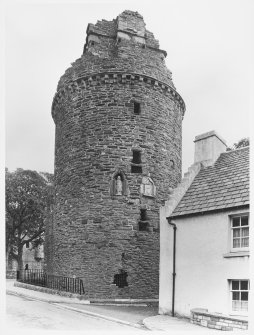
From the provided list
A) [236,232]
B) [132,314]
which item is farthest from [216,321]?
[132,314]

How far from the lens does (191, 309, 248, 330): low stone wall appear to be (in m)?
10.5

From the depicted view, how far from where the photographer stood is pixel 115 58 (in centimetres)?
1881

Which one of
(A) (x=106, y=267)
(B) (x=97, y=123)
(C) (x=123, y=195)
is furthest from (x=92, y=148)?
(A) (x=106, y=267)

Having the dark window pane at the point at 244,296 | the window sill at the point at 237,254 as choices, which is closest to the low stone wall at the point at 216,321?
the dark window pane at the point at 244,296

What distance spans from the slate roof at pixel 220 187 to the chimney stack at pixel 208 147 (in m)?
0.23

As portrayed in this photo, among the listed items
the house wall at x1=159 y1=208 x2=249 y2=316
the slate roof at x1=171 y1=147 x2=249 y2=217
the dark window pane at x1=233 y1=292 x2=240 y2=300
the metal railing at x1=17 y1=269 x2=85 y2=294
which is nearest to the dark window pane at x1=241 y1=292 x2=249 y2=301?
the dark window pane at x1=233 y1=292 x2=240 y2=300

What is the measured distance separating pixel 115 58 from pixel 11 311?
1157 cm

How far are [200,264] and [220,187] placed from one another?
2.49 m

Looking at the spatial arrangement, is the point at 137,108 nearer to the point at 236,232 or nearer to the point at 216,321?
the point at 236,232

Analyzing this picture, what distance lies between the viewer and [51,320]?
36.3 feet

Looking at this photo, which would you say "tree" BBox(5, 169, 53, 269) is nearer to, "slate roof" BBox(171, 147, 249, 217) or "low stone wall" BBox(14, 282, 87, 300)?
"low stone wall" BBox(14, 282, 87, 300)

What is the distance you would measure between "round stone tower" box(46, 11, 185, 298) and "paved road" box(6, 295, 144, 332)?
4.42 metres

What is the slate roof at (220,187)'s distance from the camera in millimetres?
12375

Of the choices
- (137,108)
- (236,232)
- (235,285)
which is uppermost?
Result: (137,108)
